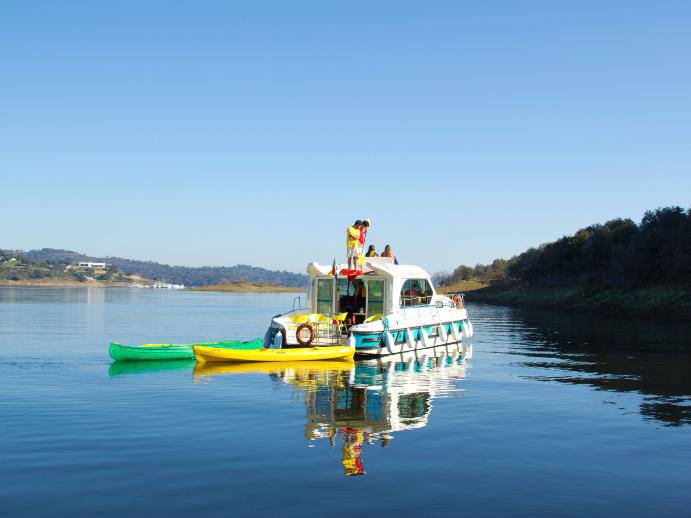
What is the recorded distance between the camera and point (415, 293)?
3184 cm

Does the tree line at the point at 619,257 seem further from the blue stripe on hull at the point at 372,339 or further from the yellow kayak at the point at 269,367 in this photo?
the yellow kayak at the point at 269,367

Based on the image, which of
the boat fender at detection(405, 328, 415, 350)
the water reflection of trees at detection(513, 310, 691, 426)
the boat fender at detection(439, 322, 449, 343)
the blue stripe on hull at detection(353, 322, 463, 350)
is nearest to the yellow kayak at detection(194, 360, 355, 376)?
the blue stripe on hull at detection(353, 322, 463, 350)

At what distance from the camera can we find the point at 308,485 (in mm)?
10789

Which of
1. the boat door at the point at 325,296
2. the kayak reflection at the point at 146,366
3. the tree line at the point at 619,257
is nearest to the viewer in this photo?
the kayak reflection at the point at 146,366

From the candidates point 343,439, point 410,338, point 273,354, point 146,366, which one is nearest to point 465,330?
point 410,338

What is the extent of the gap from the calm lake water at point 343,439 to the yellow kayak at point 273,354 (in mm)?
943

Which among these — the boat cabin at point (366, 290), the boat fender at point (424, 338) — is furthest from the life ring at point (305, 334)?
the boat fender at point (424, 338)

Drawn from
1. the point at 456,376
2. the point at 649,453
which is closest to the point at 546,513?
the point at 649,453

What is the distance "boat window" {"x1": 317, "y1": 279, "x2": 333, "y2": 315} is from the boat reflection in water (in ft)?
11.7

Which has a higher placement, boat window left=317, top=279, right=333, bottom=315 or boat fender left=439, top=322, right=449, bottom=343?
boat window left=317, top=279, right=333, bottom=315

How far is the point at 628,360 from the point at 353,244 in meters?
13.1

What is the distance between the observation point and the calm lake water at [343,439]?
33.5ft

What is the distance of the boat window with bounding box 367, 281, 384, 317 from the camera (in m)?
29.3

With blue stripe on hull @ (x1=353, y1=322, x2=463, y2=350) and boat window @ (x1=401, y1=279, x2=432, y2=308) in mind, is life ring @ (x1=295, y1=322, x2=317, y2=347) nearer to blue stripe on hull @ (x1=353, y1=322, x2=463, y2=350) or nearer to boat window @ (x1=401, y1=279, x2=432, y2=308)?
blue stripe on hull @ (x1=353, y1=322, x2=463, y2=350)
